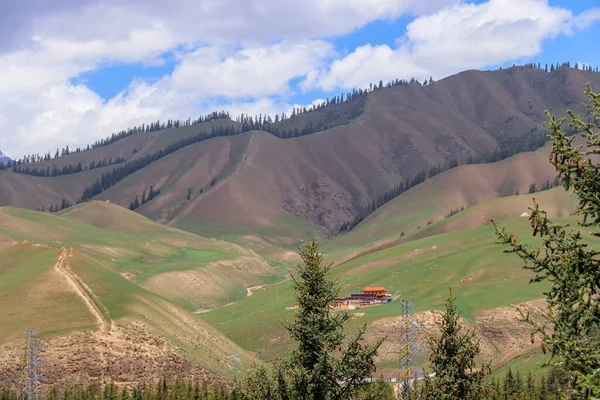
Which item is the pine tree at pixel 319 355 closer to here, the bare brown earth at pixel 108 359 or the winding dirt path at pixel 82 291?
the bare brown earth at pixel 108 359

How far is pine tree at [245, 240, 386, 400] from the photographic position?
2695 cm

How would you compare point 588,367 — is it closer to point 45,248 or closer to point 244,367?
point 244,367

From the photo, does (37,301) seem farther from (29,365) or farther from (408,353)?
(408,353)

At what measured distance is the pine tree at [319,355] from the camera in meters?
27.0

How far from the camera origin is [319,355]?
2692 cm

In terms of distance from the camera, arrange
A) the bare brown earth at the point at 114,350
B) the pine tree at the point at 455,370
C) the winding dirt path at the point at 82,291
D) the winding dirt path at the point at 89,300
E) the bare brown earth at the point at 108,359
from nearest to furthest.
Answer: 1. the pine tree at the point at 455,370
2. the bare brown earth at the point at 108,359
3. the bare brown earth at the point at 114,350
4. the winding dirt path at the point at 89,300
5. the winding dirt path at the point at 82,291

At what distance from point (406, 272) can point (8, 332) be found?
380 ft

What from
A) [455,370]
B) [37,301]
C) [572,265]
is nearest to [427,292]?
[37,301]

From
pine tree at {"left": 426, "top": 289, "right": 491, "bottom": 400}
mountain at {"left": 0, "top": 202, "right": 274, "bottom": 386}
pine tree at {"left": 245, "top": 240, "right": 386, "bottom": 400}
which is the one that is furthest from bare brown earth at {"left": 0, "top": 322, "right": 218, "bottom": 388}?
pine tree at {"left": 426, "top": 289, "right": 491, "bottom": 400}

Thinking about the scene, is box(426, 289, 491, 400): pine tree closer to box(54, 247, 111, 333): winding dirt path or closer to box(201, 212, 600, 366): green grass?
box(54, 247, 111, 333): winding dirt path

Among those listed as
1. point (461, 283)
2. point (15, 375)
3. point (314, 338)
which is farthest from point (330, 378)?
point (461, 283)

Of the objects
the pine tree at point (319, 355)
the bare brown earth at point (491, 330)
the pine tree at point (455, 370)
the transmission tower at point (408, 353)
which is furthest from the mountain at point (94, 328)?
the pine tree at point (455, 370)

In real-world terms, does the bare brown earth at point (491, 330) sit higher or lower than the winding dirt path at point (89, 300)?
lower

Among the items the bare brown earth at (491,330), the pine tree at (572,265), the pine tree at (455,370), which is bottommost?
the bare brown earth at (491,330)
